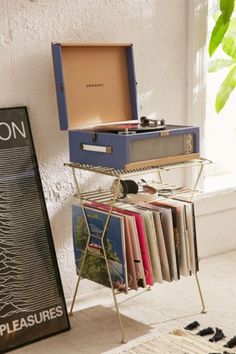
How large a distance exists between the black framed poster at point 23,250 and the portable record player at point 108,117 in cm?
20

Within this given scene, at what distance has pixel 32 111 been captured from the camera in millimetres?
2496

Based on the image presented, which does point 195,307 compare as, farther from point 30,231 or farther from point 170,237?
point 30,231

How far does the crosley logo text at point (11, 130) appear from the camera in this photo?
2.38 metres

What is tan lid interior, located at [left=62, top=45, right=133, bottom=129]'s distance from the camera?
2480 millimetres

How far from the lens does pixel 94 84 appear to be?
8.37ft

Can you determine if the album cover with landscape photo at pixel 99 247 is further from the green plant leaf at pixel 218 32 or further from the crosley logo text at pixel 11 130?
the green plant leaf at pixel 218 32

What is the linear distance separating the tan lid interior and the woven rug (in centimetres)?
92

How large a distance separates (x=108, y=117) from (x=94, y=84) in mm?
159

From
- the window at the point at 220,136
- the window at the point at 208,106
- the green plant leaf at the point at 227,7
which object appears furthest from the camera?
the window at the point at 220,136

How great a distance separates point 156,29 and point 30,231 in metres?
1.16

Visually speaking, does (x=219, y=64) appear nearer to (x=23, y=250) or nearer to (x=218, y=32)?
(x=218, y=32)

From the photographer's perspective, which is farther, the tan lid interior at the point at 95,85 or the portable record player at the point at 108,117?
the tan lid interior at the point at 95,85

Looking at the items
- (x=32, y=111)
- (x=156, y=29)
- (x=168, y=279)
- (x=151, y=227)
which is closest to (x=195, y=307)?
(x=168, y=279)

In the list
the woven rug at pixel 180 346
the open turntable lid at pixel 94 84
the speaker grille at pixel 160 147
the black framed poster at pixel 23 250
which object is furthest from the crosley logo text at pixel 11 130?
the woven rug at pixel 180 346
